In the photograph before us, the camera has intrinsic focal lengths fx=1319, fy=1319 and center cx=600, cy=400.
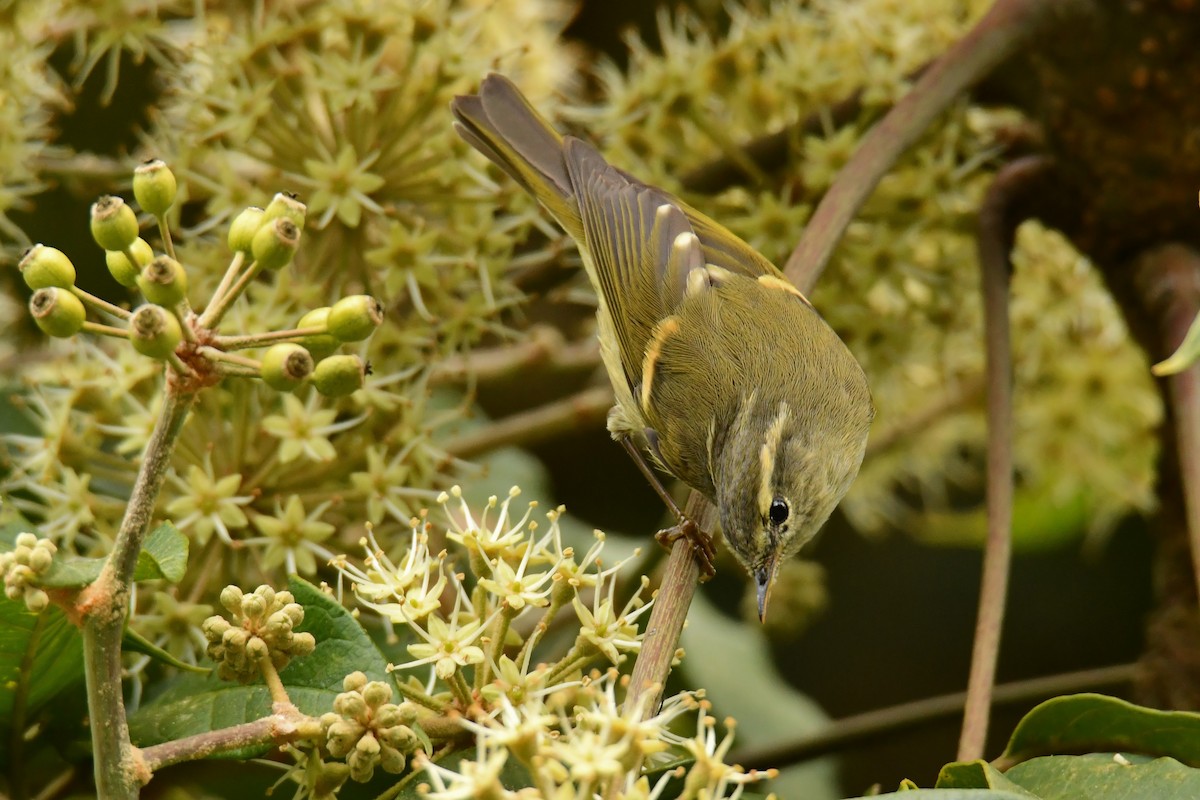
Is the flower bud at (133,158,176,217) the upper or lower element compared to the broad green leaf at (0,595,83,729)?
upper

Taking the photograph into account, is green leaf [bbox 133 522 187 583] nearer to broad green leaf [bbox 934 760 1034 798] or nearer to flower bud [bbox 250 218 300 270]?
flower bud [bbox 250 218 300 270]

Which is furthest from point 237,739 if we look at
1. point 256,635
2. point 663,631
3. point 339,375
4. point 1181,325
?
point 1181,325

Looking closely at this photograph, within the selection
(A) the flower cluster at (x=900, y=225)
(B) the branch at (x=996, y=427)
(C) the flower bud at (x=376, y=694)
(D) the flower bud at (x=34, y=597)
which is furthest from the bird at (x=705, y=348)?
(D) the flower bud at (x=34, y=597)

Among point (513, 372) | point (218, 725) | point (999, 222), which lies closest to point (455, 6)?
point (513, 372)

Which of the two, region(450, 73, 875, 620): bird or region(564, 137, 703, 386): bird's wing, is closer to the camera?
region(450, 73, 875, 620): bird

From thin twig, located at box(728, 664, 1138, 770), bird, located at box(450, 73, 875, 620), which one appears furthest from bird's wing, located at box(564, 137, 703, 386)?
thin twig, located at box(728, 664, 1138, 770)

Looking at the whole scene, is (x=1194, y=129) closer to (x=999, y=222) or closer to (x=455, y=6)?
(x=999, y=222)
